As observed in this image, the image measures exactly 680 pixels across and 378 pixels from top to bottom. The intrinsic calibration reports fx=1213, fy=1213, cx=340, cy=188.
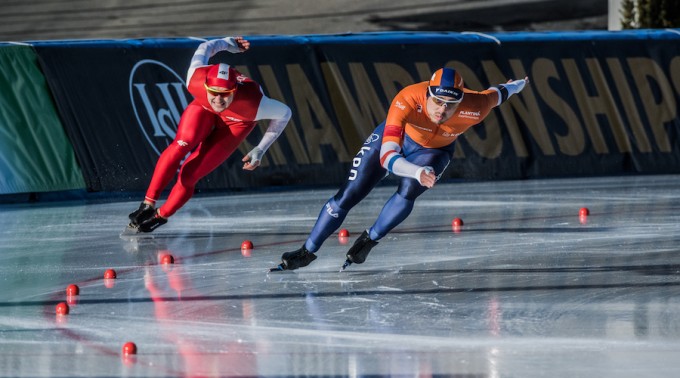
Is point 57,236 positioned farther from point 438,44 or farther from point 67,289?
point 438,44

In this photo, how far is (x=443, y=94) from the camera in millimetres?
6457

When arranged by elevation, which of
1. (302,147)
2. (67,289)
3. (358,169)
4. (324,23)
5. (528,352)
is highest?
(324,23)

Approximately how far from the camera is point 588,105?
13484mm

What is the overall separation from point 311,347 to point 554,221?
4808 millimetres

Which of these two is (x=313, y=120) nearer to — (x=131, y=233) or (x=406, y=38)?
(x=406, y=38)

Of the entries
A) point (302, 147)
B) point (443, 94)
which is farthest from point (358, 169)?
point (302, 147)

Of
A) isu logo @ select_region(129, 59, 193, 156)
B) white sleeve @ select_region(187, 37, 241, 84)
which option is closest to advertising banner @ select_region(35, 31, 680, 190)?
isu logo @ select_region(129, 59, 193, 156)

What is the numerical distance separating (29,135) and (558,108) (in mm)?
5704

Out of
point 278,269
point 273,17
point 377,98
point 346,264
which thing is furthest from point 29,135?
point 273,17

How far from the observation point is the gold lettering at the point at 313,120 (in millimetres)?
12578

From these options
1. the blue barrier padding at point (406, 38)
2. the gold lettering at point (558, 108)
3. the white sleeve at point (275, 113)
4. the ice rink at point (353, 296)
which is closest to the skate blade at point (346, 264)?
the ice rink at point (353, 296)

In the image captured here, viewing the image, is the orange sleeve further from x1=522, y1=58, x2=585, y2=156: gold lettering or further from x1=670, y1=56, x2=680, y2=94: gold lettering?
x1=670, y1=56, x2=680, y2=94: gold lettering

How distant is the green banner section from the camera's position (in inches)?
440

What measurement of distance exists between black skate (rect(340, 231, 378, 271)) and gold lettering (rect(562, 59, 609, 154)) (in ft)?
23.1
